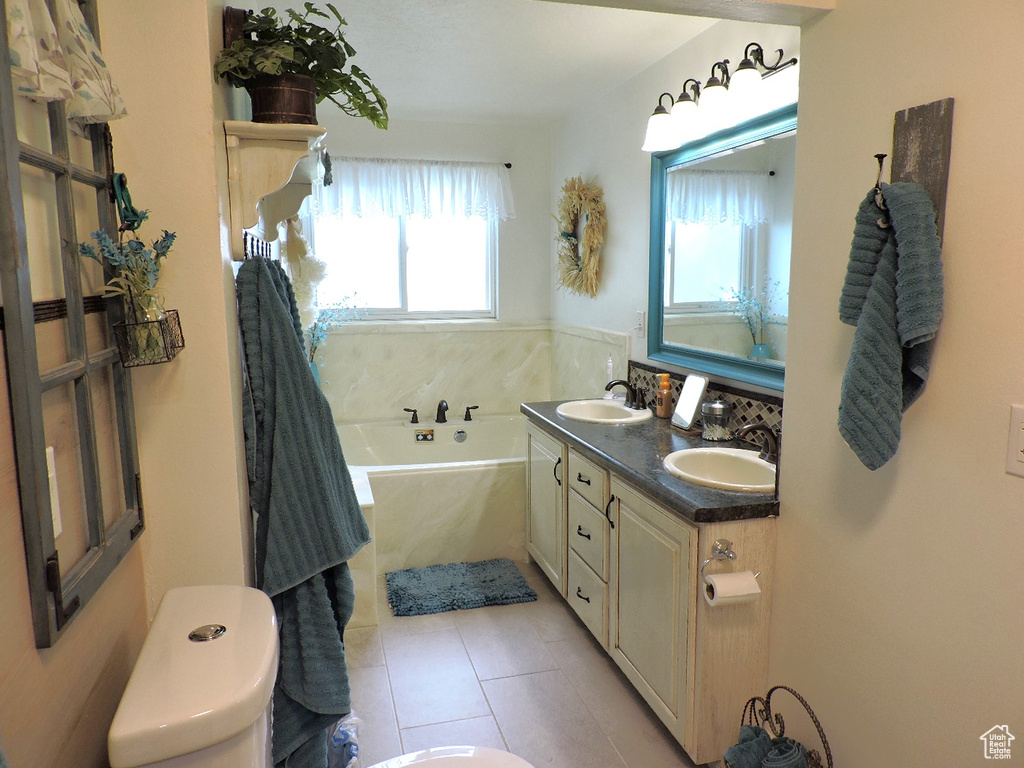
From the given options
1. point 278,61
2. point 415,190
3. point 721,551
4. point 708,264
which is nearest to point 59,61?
point 278,61

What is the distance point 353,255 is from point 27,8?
11.8 ft

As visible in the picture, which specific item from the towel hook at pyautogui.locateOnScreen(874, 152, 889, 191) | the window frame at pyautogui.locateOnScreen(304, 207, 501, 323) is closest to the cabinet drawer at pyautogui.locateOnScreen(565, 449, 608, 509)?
the towel hook at pyautogui.locateOnScreen(874, 152, 889, 191)

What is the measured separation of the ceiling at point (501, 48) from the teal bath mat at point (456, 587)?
237 cm

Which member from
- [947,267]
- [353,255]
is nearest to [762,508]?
[947,267]

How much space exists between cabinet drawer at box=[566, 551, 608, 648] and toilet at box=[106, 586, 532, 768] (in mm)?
1279

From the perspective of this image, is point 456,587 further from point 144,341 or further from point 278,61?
point 278,61

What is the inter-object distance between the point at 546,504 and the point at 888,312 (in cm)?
202

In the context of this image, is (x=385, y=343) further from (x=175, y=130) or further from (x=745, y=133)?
(x=175, y=130)

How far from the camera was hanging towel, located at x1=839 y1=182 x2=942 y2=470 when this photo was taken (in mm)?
1371

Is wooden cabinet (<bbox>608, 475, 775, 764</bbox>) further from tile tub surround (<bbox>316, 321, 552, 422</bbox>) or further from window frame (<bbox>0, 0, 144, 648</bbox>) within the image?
tile tub surround (<bbox>316, 321, 552, 422</bbox>)

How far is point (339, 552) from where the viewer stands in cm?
166

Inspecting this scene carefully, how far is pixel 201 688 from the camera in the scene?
108 cm

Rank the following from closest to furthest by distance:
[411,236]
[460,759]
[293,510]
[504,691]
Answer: [460,759] → [293,510] → [504,691] → [411,236]

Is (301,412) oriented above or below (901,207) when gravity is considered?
below
